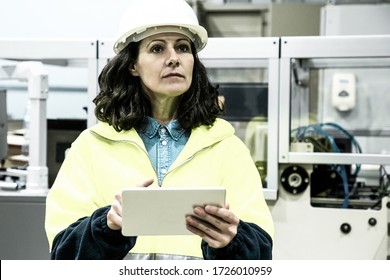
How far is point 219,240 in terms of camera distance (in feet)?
3.02

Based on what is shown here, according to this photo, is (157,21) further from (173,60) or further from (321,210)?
(321,210)

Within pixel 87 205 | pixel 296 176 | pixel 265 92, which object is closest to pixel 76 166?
pixel 87 205

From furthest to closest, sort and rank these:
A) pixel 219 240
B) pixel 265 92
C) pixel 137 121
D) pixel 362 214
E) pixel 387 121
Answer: pixel 387 121, pixel 265 92, pixel 362 214, pixel 137 121, pixel 219 240

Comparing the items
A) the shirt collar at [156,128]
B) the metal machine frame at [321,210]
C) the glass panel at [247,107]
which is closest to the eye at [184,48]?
the shirt collar at [156,128]

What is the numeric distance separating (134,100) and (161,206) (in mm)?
269

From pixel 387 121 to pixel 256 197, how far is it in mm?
1751

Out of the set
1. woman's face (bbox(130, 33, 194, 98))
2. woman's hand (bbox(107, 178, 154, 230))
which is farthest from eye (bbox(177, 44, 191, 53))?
woman's hand (bbox(107, 178, 154, 230))

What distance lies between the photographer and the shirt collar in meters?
1.05

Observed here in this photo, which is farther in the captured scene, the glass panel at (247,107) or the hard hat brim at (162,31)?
the glass panel at (247,107)

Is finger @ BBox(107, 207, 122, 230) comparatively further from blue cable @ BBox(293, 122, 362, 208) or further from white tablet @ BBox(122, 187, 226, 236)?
blue cable @ BBox(293, 122, 362, 208)

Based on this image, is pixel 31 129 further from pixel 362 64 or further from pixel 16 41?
pixel 362 64

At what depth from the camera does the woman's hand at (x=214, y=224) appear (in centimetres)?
87

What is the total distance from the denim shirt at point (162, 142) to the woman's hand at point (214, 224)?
0.14 m

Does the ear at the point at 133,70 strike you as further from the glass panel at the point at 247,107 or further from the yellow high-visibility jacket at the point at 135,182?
the glass panel at the point at 247,107
